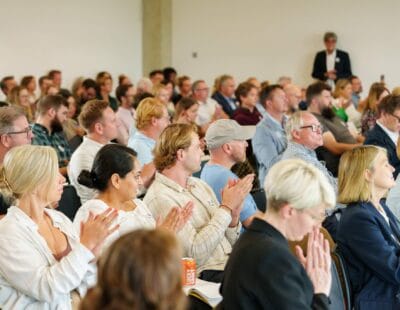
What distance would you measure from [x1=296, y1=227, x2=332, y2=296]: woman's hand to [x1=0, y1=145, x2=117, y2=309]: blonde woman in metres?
0.75

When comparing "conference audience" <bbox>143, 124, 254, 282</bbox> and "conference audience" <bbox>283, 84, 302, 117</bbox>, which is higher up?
"conference audience" <bbox>143, 124, 254, 282</bbox>

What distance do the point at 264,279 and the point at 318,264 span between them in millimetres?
419

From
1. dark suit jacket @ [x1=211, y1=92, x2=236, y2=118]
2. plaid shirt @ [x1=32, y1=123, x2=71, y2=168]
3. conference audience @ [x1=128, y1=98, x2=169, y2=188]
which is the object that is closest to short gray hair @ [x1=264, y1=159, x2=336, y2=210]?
conference audience @ [x1=128, y1=98, x2=169, y2=188]

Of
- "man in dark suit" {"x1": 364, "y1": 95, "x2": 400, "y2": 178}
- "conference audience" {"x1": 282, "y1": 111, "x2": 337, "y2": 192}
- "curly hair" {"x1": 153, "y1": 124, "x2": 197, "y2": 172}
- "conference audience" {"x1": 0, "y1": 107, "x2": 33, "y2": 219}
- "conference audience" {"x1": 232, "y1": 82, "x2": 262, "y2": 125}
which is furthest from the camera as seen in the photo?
"conference audience" {"x1": 232, "y1": 82, "x2": 262, "y2": 125}

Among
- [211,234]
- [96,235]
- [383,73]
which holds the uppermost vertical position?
[96,235]

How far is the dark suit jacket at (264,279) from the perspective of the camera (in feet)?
7.56

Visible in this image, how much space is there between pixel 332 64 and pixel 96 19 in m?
4.14

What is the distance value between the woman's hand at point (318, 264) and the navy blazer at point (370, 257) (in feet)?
2.55

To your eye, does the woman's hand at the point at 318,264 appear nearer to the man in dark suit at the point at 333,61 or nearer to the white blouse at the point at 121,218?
the white blouse at the point at 121,218

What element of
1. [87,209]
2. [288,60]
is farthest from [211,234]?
[288,60]

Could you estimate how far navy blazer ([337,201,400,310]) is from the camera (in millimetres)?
3441

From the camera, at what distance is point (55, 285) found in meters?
2.73

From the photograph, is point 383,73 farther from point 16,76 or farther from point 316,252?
point 316,252

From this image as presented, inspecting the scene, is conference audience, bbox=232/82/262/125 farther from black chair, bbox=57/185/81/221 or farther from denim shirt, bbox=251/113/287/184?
black chair, bbox=57/185/81/221
